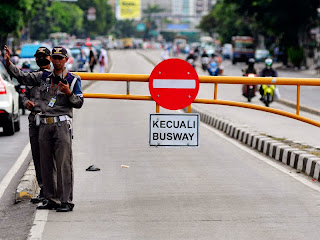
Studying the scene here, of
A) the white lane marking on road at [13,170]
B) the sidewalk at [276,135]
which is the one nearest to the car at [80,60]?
the sidewalk at [276,135]

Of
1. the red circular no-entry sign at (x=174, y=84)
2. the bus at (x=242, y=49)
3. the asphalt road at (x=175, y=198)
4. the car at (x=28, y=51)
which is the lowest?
the bus at (x=242, y=49)

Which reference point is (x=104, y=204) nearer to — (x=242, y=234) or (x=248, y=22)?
(x=242, y=234)

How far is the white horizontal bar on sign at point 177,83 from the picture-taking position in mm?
10281

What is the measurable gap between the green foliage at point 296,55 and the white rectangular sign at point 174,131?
175 ft

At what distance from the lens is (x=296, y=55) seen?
6278cm

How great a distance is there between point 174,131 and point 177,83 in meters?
0.56

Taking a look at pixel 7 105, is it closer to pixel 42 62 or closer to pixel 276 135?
pixel 276 135

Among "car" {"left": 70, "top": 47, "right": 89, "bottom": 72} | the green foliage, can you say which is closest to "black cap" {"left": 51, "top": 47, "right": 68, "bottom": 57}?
"car" {"left": 70, "top": 47, "right": 89, "bottom": 72}

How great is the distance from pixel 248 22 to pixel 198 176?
83.1 m

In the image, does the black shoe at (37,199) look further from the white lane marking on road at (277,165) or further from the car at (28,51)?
the car at (28,51)

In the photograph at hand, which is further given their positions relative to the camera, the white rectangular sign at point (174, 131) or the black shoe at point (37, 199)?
the white rectangular sign at point (174, 131)

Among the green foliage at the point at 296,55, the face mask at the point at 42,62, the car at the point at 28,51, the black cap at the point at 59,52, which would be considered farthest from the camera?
the green foliage at the point at 296,55

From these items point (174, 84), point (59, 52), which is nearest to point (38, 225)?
point (59, 52)

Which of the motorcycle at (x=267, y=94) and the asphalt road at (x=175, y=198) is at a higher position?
the asphalt road at (x=175, y=198)
